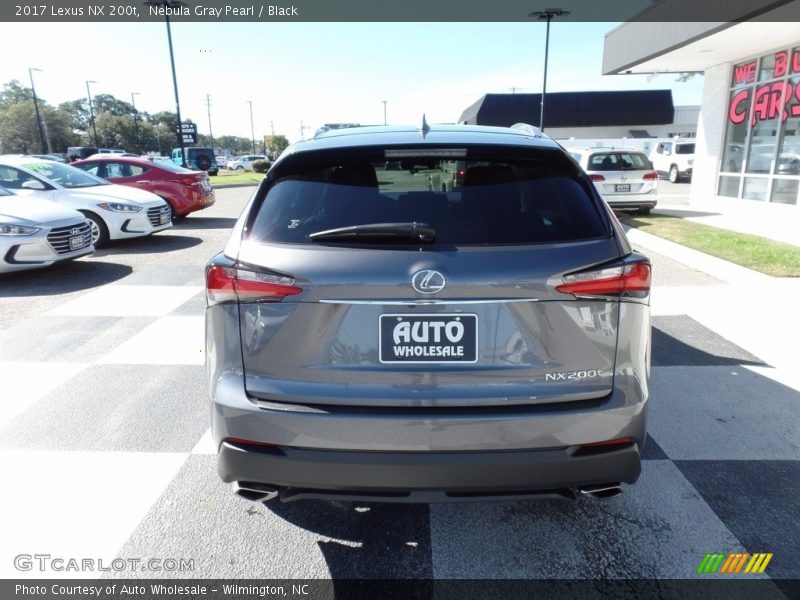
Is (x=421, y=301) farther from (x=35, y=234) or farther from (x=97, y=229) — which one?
(x=97, y=229)

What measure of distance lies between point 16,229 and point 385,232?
731cm

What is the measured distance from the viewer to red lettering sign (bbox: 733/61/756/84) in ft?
45.3

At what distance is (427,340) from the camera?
1999 millimetres

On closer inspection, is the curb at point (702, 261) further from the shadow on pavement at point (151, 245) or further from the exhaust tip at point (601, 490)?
the shadow on pavement at point (151, 245)

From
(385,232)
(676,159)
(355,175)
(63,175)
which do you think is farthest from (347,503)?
(676,159)

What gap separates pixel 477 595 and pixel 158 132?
11127 cm

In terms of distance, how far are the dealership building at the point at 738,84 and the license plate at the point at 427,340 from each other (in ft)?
34.8

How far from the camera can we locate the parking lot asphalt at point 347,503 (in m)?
2.41

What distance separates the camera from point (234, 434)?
6.81 ft

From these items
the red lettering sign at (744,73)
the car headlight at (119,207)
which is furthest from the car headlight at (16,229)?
the red lettering sign at (744,73)

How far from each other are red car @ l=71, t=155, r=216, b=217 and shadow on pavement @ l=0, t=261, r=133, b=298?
423 centimetres

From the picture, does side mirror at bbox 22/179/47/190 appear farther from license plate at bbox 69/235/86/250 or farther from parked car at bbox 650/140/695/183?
parked car at bbox 650/140/695/183

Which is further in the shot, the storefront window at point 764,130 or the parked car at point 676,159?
the parked car at point 676,159

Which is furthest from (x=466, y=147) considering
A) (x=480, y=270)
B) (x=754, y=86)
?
(x=754, y=86)
